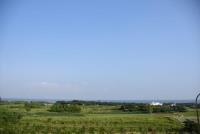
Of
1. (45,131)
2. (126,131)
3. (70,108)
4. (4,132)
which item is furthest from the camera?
(70,108)

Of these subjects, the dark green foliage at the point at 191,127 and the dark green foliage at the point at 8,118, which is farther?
the dark green foliage at the point at 8,118

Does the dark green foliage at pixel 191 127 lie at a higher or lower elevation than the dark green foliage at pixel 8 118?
lower

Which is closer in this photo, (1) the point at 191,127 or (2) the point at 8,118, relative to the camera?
(1) the point at 191,127

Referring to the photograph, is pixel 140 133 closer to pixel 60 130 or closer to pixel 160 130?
pixel 160 130

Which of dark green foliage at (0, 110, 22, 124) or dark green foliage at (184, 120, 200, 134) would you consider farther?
dark green foliage at (0, 110, 22, 124)

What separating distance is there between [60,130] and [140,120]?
11.8 m

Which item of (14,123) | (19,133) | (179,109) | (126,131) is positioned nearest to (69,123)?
(14,123)

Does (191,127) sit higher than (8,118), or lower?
lower

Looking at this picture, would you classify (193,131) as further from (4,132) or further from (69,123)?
(4,132)

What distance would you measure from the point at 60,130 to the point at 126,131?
488cm

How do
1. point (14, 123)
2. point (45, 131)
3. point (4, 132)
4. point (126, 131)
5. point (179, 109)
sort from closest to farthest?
point (4, 132) → point (45, 131) → point (126, 131) → point (14, 123) → point (179, 109)

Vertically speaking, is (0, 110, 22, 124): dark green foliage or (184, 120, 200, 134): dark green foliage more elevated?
(0, 110, 22, 124): dark green foliage

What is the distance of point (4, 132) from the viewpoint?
24156 millimetres

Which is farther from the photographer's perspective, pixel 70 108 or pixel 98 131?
pixel 70 108
